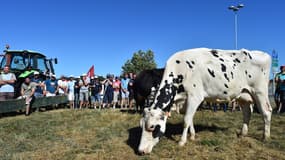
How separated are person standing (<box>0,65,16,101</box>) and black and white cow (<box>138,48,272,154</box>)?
25.8 feet

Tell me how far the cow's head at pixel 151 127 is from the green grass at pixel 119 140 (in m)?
0.22

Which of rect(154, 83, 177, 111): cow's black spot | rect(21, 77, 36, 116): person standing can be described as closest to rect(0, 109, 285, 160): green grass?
rect(154, 83, 177, 111): cow's black spot

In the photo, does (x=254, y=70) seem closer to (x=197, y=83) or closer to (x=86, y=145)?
(x=197, y=83)

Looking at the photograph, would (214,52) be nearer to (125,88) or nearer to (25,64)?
(125,88)

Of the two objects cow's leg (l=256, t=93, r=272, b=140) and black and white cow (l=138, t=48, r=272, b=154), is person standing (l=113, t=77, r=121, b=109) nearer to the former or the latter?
black and white cow (l=138, t=48, r=272, b=154)

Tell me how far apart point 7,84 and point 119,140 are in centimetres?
748

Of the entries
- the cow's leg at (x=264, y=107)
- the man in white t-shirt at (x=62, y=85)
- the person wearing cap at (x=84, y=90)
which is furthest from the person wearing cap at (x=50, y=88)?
the cow's leg at (x=264, y=107)

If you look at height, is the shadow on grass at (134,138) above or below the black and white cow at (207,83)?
below

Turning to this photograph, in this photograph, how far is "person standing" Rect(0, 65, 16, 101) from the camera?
39.3 feet

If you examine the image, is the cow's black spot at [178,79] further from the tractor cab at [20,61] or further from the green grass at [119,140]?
the tractor cab at [20,61]

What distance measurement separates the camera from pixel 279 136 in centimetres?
779

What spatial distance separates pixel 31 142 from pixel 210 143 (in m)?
4.36

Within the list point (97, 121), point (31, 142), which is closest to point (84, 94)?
point (97, 121)

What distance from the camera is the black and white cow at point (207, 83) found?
630 centimetres
